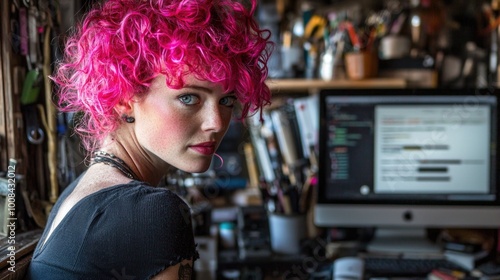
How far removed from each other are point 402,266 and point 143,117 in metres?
0.92

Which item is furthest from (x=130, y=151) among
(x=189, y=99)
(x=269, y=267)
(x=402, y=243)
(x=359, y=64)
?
(x=359, y=64)

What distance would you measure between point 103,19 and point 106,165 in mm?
228

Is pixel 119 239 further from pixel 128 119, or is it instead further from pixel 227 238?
pixel 227 238

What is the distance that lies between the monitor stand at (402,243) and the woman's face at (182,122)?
90cm

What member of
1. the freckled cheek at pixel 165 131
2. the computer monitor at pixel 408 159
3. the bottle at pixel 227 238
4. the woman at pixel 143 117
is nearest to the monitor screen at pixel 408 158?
the computer monitor at pixel 408 159

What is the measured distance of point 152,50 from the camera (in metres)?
0.86

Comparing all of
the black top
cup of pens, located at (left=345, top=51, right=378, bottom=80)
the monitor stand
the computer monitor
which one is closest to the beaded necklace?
the black top

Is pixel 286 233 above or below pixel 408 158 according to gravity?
below

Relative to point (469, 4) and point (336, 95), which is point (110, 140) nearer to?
point (336, 95)

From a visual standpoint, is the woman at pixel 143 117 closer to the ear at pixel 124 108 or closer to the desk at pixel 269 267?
the ear at pixel 124 108

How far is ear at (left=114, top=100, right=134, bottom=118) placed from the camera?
0.88 m

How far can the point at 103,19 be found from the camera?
0.90 metres

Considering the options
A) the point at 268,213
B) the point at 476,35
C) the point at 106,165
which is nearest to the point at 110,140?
the point at 106,165

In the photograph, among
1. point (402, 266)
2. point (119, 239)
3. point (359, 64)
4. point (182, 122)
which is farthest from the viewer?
point (359, 64)
